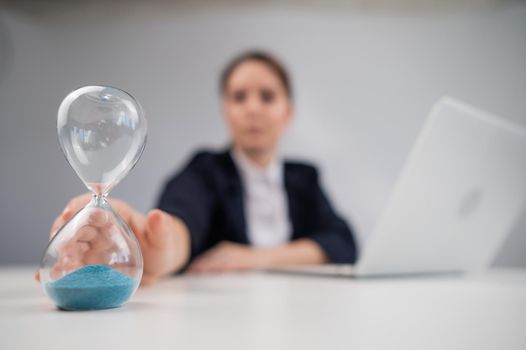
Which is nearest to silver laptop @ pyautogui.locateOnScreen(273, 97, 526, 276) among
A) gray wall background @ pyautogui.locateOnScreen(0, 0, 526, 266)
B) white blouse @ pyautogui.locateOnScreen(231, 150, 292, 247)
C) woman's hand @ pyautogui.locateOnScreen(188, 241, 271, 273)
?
woman's hand @ pyautogui.locateOnScreen(188, 241, 271, 273)

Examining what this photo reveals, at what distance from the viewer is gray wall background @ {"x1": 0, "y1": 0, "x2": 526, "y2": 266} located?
211 centimetres

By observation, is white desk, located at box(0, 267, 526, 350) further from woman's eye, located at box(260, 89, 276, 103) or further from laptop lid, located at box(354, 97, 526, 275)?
woman's eye, located at box(260, 89, 276, 103)

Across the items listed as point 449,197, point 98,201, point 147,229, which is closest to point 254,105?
point 449,197

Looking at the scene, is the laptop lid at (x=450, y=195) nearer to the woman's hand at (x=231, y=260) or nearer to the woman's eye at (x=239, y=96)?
the woman's hand at (x=231, y=260)

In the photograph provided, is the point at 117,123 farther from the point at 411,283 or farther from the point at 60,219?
the point at 411,283

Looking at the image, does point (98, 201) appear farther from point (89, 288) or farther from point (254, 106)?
point (254, 106)

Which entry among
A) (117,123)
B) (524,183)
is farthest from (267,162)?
(117,123)

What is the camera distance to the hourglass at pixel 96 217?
16.1 inches

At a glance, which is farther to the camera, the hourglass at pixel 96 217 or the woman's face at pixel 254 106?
the woman's face at pixel 254 106

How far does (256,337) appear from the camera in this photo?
335mm

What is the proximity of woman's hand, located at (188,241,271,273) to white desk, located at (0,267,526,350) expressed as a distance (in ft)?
1.13

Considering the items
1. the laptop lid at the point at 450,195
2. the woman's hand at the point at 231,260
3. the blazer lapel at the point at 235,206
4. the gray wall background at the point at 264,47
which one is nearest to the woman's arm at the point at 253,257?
the woman's hand at the point at 231,260

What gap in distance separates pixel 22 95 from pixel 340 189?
133 centimetres

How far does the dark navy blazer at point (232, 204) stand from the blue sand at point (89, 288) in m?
0.51
